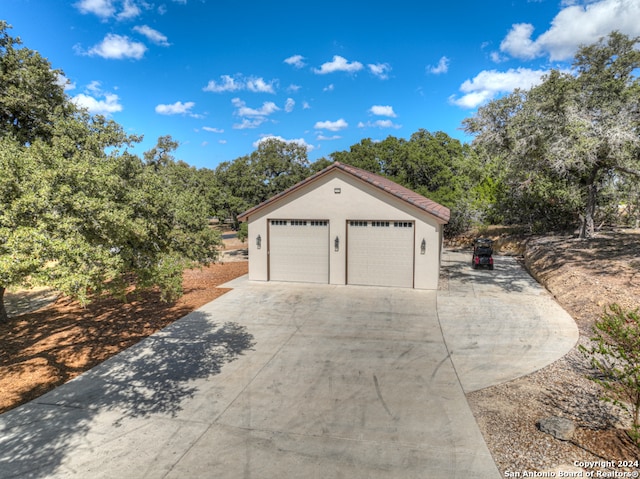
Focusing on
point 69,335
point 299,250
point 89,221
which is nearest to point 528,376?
point 89,221

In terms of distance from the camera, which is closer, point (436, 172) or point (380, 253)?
point (380, 253)

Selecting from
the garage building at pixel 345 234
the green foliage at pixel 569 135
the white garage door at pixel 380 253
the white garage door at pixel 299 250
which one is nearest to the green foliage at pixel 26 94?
the garage building at pixel 345 234

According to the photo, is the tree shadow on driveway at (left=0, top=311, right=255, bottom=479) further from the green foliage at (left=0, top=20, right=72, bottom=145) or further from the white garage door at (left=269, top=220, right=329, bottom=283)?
the green foliage at (left=0, top=20, right=72, bottom=145)

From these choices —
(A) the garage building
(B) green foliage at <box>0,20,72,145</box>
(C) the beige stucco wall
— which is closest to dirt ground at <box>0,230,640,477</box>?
(C) the beige stucco wall

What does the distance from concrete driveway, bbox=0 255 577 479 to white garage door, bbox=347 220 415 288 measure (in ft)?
12.5

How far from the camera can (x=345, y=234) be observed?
15438mm

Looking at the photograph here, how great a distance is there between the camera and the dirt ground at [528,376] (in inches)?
200

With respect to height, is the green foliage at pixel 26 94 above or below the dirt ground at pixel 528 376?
above

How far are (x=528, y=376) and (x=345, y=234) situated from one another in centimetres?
931

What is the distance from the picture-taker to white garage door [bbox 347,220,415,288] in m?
14.9

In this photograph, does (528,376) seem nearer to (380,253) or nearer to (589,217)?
(380,253)

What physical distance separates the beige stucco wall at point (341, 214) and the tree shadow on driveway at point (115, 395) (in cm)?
658

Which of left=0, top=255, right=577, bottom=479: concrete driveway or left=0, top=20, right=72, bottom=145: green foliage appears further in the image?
left=0, top=20, right=72, bottom=145: green foliage

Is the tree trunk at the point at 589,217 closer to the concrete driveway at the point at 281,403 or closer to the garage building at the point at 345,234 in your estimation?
the garage building at the point at 345,234
